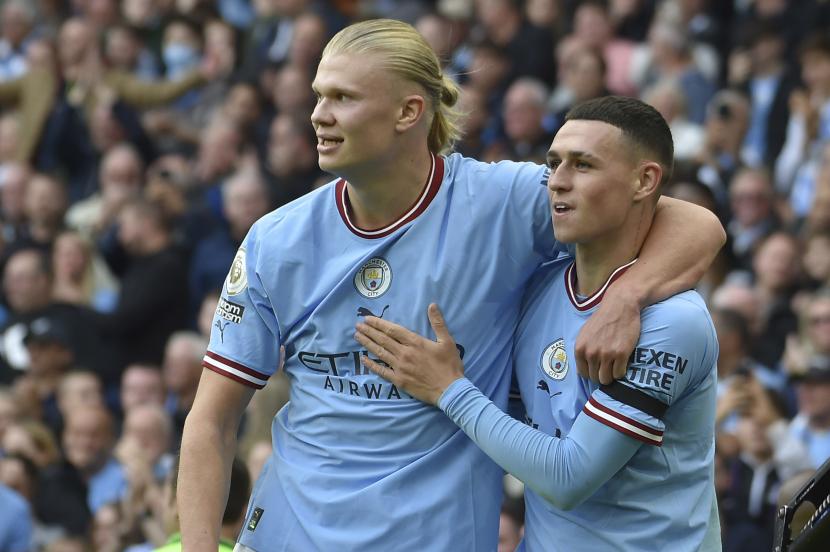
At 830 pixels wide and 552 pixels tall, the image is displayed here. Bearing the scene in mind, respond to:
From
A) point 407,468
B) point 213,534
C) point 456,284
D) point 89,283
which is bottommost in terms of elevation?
point 89,283

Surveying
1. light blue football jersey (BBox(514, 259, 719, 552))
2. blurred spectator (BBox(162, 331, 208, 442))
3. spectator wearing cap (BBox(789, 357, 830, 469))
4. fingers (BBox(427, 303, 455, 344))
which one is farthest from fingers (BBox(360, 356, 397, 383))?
blurred spectator (BBox(162, 331, 208, 442))

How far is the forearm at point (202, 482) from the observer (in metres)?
3.89

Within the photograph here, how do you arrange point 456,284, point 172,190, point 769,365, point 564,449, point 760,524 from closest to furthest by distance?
point 564,449 < point 456,284 < point 760,524 < point 769,365 < point 172,190

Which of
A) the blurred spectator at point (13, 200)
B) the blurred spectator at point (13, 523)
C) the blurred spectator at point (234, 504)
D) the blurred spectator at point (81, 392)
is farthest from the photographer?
the blurred spectator at point (13, 200)

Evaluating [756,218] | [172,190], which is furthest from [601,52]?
[172,190]

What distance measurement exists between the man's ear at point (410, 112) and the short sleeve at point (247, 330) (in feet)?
1.56

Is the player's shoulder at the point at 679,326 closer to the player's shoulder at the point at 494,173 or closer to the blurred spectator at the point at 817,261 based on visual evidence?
the player's shoulder at the point at 494,173

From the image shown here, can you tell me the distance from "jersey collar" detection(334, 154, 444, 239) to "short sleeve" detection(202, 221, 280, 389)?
24cm

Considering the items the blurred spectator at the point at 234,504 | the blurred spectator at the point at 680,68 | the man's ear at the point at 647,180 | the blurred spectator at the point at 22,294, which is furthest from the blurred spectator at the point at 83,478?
the man's ear at the point at 647,180

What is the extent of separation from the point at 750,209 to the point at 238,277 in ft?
17.2

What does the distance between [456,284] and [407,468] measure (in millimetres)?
490

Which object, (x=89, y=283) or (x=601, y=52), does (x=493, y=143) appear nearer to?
(x=601, y=52)

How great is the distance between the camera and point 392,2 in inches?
514

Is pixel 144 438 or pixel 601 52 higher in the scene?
pixel 601 52
